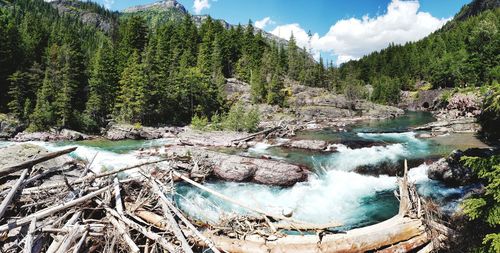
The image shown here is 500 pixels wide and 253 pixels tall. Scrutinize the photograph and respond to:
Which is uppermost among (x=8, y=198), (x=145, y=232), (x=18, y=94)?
(x=18, y=94)

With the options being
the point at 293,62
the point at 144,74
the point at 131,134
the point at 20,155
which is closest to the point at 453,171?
the point at 20,155

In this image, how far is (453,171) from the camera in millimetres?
19438

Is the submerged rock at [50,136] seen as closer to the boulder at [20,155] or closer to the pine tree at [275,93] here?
the boulder at [20,155]

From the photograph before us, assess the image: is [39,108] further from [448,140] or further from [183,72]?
[448,140]

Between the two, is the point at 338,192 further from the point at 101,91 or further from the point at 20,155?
the point at 101,91

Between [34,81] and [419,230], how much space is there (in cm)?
6049

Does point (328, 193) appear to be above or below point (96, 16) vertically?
below

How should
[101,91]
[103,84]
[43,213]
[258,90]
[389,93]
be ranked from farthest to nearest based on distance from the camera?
[389,93], [258,90], [103,84], [101,91], [43,213]

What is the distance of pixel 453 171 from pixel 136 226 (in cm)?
2050

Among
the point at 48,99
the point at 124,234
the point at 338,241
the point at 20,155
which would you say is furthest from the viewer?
the point at 48,99

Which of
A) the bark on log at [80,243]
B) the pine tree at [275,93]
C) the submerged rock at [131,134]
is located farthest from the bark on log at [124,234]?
the pine tree at [275,93]

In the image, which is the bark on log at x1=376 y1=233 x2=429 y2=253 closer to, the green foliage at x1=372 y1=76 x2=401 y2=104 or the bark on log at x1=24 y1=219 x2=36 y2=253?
the bark on log at x1=24 y1=219 x2=36 y2=253

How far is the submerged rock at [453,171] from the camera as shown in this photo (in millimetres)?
18844

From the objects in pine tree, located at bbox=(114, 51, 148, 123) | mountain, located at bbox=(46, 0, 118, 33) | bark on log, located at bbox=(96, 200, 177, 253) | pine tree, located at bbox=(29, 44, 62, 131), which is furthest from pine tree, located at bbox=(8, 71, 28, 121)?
mountain, located at bbox=(46, 0, 118, 33)
